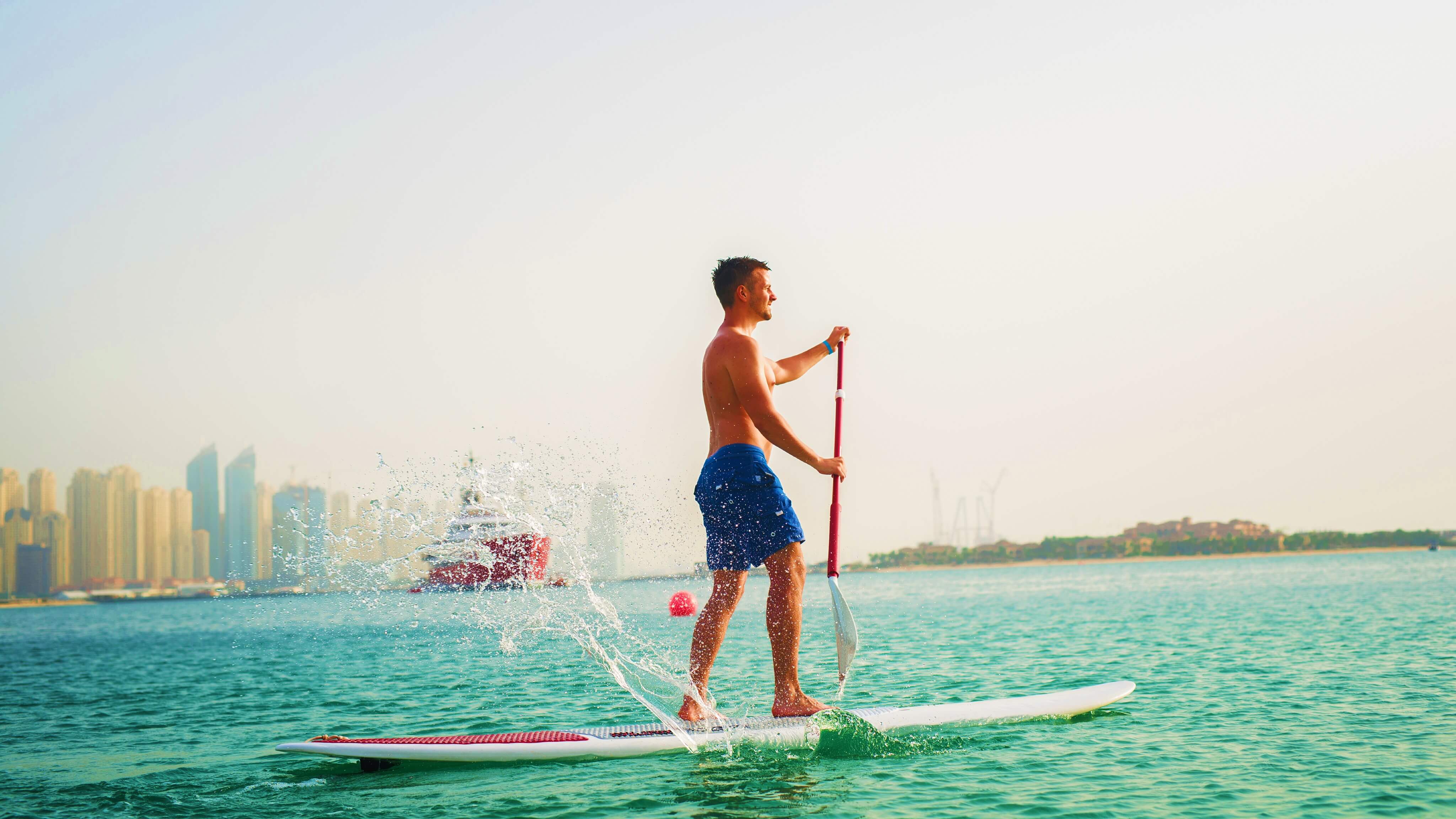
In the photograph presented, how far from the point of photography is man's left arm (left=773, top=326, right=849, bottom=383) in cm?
547

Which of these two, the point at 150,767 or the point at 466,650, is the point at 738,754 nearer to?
the point at 150,767

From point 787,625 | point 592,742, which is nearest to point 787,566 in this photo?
point 787,625

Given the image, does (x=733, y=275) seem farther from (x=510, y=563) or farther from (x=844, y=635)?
(x=510, y=563)

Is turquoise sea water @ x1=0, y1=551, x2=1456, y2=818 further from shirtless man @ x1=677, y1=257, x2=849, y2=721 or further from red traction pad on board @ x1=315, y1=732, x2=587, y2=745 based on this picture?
shirtless man @ x1=677, y1=257, x2=849, y2=721

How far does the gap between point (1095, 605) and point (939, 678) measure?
22.8 metres

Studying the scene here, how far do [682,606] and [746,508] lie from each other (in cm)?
A: 2305

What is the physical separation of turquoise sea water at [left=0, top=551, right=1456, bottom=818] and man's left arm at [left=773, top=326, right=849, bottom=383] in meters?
1.22

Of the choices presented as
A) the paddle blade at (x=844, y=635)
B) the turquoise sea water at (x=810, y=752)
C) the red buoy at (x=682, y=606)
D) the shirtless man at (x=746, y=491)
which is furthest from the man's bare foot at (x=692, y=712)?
the red buoy at (x=682, y=606)

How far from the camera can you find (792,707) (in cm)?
508

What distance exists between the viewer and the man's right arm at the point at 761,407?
4.88 meters

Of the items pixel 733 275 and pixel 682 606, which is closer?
pixel 733 275

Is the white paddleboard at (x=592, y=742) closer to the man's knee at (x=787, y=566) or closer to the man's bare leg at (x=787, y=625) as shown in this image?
the man's bare leg at (x=787, y=625)

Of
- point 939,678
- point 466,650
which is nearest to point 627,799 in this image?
point 939,678

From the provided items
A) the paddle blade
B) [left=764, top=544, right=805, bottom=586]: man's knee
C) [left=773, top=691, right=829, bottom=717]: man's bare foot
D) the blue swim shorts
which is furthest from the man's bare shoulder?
[left=773, top=691, right=829, bottom=717]: man's bare foot
